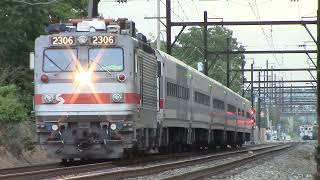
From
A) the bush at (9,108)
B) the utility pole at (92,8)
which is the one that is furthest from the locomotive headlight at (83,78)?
the utility pole at (92,8)

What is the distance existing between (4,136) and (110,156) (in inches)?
207

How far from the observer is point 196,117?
102ft

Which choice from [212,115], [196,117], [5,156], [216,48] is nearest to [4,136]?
[5,156]

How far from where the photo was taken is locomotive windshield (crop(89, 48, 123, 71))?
763 inches

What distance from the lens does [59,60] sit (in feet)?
64.0

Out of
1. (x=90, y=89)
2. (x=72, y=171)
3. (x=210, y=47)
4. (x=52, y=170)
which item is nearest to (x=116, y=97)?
(x=90, y=89)

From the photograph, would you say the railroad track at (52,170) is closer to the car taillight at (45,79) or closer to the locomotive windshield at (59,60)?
the car taillight at (45,79)

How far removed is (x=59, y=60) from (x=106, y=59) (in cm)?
133

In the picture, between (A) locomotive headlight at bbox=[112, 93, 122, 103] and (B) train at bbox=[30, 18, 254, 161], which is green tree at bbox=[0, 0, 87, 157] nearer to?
(B) train at bbox=[30, 18, 254, 161]

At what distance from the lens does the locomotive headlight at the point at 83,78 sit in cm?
1920

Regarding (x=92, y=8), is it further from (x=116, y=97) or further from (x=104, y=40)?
(x=116, y=97)

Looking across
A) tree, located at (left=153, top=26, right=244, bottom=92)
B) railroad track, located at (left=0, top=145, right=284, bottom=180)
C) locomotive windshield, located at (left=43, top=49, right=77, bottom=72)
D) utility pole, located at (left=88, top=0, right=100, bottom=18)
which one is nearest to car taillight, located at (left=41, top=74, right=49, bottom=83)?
locomotive windshield, located at (left=43, top=49, right=77, bottom=72)

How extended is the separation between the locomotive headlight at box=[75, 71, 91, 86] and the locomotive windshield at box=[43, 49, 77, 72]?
0.84 ft

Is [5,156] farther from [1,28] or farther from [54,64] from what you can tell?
[1,28]
